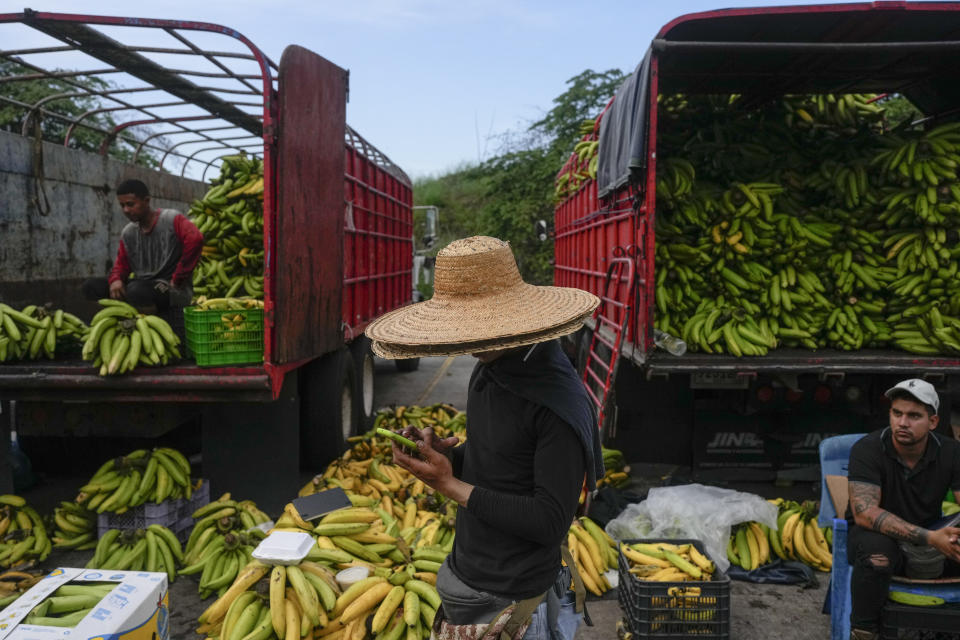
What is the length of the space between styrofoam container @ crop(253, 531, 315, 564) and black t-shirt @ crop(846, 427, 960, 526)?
2.83m

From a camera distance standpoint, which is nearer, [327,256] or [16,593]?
[16,593]

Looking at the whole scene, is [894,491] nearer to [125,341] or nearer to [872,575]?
[872,575]

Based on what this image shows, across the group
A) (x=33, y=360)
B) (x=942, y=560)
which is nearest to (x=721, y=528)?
(x=942, y=560)

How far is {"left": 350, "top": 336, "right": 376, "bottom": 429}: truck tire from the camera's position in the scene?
7328mm

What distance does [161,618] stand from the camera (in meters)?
2.57

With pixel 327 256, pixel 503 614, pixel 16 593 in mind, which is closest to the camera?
pixel 503 614

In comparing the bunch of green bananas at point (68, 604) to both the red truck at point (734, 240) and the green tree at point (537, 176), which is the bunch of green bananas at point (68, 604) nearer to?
the red truck at point (734, 240)

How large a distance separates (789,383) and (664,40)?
2.68 meters

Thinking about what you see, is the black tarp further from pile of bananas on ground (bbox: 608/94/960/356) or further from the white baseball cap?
the white baseball cap

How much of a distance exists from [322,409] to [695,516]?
10.7 feet

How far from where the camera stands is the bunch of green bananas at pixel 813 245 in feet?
18.3

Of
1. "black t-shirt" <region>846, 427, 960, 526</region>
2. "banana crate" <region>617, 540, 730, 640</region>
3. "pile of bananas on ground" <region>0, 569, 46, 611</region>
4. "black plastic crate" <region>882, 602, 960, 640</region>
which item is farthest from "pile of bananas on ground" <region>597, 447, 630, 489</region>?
"pile of bananas on ground" <region>0, 569, 46, 611</region>

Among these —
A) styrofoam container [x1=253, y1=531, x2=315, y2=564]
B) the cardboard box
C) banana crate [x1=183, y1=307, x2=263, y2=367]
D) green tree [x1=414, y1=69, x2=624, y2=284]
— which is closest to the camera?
the cardboard box

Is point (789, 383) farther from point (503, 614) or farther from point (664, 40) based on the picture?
point (503, 614)
